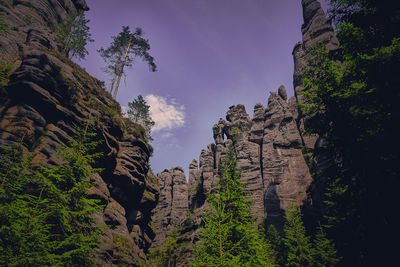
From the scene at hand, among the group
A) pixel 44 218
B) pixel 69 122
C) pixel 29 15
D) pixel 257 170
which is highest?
pixel 29 15

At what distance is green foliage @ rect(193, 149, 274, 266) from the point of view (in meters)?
10.7

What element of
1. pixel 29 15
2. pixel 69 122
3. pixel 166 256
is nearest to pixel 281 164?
pixel 166 256

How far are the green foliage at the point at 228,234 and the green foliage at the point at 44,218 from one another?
21.6 ft

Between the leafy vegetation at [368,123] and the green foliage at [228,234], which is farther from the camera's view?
the green foliage at [228,234]

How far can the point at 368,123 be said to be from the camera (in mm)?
7992

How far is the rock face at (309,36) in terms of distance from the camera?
56406 mm

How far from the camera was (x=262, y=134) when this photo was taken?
61.9m

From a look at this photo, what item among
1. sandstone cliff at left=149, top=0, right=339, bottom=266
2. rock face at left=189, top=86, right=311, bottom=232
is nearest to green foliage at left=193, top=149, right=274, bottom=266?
rock face at left=189, top=86, right=311, bottom=232

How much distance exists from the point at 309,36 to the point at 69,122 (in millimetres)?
75887

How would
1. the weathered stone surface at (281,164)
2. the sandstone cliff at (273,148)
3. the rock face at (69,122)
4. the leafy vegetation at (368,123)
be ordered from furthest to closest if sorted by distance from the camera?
the sandstone cliff at (273,148), the weathered stone surface at (281,164), the rock face at (69,122), the leafy vegetation at (368,123)

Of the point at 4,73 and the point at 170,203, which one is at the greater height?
the point at 170,203

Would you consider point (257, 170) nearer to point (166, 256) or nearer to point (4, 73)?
point (166, 256)

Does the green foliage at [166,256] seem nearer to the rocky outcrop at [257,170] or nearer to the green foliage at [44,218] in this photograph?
the rocky outcrop at [257,170]

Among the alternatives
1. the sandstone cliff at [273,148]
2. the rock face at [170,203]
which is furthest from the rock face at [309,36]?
the rock face at [170,203]
